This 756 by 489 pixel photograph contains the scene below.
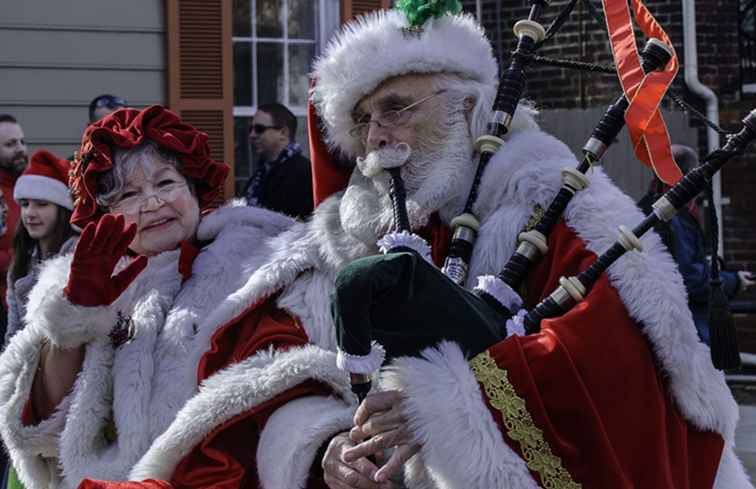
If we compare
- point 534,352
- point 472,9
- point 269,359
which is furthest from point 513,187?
point 472,9

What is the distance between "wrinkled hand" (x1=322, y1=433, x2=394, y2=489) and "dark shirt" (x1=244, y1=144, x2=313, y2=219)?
3.28 metres

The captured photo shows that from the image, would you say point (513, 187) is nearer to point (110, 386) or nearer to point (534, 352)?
point (534, 352)

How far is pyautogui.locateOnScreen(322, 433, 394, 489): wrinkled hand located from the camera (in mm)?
2770

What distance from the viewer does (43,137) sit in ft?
28.0

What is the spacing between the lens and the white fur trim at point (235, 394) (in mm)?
3092

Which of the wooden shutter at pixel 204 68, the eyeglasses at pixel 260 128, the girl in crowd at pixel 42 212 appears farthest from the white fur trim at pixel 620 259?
the wooden shutter at pixel 204 68

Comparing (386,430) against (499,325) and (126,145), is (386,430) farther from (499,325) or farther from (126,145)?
(126,145)

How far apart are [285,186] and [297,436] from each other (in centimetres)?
346

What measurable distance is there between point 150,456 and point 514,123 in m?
1.18

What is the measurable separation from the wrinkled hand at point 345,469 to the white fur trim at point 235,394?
19 centimetres

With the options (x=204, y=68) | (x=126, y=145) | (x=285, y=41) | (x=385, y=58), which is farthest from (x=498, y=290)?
(x=285, y=41)

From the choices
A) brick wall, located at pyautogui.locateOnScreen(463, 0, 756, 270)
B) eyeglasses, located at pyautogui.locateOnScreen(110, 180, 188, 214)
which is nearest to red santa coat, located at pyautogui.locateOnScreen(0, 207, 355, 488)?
eyeglasses, located at pyautogui.locateOnScreen(110, 180, 188, 214)

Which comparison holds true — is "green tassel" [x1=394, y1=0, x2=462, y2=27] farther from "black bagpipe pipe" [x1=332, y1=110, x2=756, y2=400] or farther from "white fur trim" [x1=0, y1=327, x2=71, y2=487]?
"white fur trim" [x1=0, y1=327, x2=71, y2=487]

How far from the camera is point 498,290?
280 centimetres
